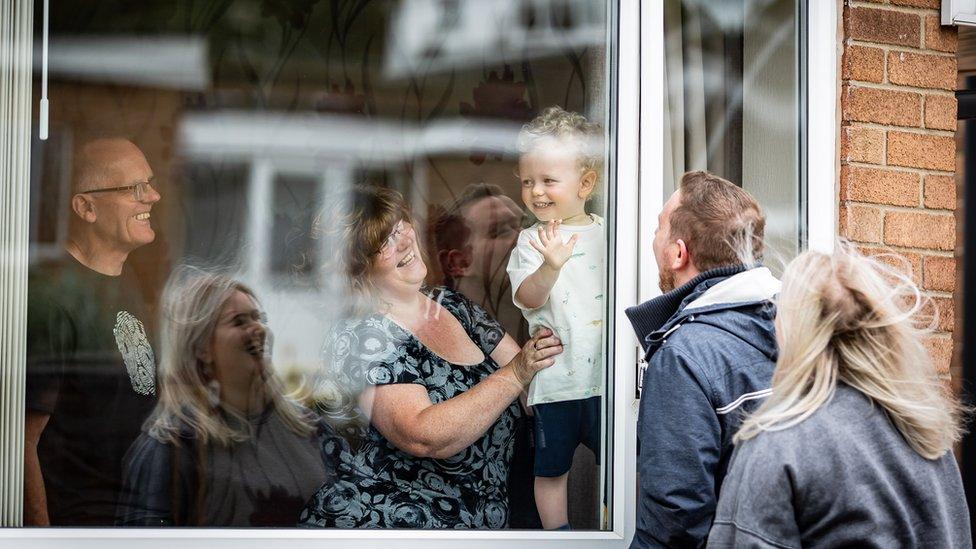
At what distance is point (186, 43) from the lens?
3309 mm

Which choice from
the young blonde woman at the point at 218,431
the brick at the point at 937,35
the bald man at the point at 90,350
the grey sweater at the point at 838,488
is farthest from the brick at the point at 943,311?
the bald man at the point at 90,350

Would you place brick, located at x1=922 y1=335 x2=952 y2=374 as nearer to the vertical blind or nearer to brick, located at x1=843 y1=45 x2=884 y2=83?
brick, located at x1=843 y1=45 x2=884 y2=83

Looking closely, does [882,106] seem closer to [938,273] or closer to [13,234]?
[938,273]

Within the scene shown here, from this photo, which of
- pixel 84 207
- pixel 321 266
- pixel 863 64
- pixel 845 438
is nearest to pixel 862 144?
pixel 863 64

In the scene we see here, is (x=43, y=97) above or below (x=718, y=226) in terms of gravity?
above

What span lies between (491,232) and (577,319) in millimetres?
394

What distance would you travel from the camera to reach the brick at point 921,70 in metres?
2.86

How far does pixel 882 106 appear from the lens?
2840 millimetres

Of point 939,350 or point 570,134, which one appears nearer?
point 939,350

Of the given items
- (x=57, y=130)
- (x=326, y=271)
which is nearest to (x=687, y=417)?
(x=326, y=271)

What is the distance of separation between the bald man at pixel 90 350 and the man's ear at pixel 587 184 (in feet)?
4.43

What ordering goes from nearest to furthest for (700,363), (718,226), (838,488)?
(838,488)
(700,363)
(718,226)

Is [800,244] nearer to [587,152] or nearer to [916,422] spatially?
[587,152]

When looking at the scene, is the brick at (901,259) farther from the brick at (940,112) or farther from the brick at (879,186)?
the brick at (940,112)
